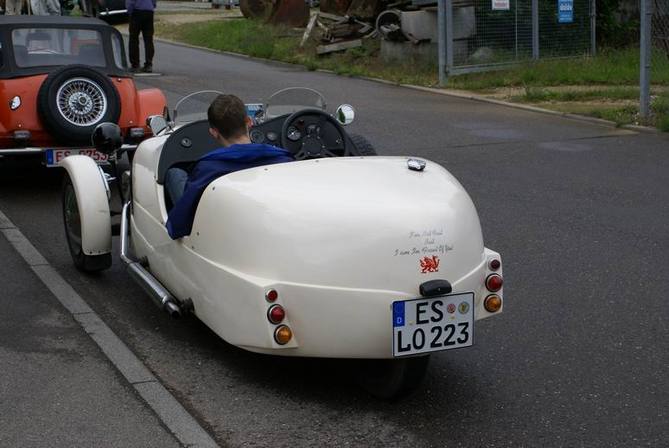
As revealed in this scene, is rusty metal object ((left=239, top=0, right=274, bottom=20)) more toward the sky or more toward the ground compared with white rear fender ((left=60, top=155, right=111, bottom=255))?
more toward the sky

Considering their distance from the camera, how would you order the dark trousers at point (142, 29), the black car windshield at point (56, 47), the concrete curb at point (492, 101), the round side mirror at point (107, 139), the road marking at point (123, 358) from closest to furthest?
the road marking at point (123, 358)
the round side mirror at point (107, 139)
the black car windshield at point (56, 47)
the concrete curb at point (492, 101)
the dark trousers at point (142, 29)

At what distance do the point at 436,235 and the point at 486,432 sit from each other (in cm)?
90

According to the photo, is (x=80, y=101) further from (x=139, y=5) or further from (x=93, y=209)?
(x=139, y=5)

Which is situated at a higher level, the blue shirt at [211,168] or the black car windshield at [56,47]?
the black car windshield at [56,47]

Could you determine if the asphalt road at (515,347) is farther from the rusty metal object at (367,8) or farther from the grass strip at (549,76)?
the rusty metal object at (367,8)

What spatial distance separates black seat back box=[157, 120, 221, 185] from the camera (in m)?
6.44

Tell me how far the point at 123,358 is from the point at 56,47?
242 inches

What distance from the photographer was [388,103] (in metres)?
17.5

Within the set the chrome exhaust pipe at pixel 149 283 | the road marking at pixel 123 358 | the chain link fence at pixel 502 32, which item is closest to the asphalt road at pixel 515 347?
the road marking at pixel 123 358

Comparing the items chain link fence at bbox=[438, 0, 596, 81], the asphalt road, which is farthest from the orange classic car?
chain link fence at bbox=[438, 0, 596, 81]

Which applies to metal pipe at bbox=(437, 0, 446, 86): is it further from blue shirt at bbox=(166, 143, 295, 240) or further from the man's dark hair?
blue shirt at bbox=(166, 143, 295, 240)

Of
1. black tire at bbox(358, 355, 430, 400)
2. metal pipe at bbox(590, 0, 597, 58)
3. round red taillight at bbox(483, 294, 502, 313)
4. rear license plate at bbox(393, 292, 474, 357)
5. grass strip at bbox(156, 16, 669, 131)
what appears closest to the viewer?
rear license plate at bbox(393, 292, 474, 357)

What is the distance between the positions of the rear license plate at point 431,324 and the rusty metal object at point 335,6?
67.7ft

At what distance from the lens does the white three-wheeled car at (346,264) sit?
4891 millimetres
